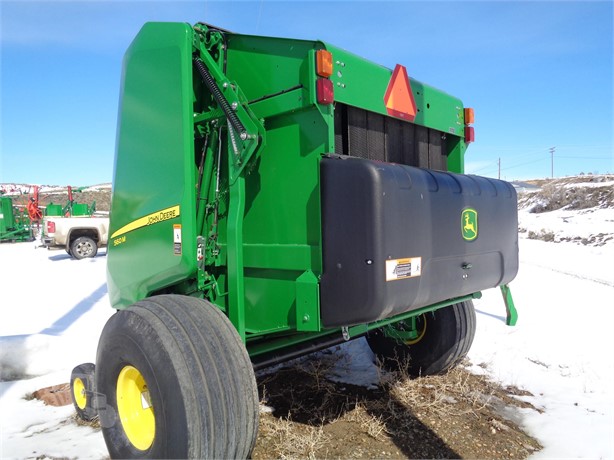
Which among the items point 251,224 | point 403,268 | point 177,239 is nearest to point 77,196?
point 177,239

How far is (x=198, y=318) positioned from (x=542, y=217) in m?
23.1

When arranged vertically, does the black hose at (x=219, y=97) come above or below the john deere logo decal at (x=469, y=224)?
above

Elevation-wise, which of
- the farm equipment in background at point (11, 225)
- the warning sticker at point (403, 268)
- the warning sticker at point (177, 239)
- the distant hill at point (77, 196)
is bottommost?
the warning sticker at point (403, 268)

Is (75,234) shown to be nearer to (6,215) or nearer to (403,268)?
(6,215)

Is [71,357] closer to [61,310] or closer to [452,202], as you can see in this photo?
[61,310]

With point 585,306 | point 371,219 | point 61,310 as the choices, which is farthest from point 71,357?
point 585,306

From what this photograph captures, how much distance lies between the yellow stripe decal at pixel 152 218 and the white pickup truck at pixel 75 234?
12.7m

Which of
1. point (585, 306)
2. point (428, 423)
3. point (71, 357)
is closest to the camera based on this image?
point (428, 423)

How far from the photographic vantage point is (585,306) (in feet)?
22.7

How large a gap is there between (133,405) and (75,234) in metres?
13.7

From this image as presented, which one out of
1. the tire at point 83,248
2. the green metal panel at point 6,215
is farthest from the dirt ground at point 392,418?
the green metal panel at point 6,215

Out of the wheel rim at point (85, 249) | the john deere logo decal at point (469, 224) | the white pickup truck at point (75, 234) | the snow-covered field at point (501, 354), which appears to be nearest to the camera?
the john deere logo decal at point (469, 224)

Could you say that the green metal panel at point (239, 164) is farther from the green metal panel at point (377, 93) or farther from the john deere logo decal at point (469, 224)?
the john deere logo decal at point (469, 224)

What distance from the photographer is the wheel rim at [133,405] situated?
2.64 meters
